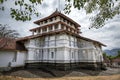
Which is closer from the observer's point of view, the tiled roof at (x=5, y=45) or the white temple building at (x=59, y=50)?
the tiled roof at (x=5, y=45)

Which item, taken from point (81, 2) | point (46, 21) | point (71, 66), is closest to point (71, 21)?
point (46, 21)

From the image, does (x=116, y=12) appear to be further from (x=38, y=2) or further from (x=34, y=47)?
(x=34, y=47)

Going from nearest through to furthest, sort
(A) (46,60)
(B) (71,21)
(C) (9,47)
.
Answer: (C) (9,47), (A) (46,60), (B) (71,21)

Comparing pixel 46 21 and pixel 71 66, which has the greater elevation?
pixel 46 21

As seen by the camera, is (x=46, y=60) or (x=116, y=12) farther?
(x=46, y=60)

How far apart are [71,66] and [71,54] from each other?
7.47 feet

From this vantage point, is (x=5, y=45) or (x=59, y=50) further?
(x=59, y=50)

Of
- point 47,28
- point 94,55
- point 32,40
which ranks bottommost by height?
point 94,55

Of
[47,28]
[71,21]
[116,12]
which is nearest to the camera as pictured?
[116,12]

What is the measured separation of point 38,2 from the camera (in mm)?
4375

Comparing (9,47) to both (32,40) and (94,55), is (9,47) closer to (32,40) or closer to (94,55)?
(32,40)

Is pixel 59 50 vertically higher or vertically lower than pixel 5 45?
lower

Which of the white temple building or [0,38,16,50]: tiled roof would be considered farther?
the white temple building

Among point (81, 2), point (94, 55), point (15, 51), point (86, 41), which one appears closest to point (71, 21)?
point (86, 41)
